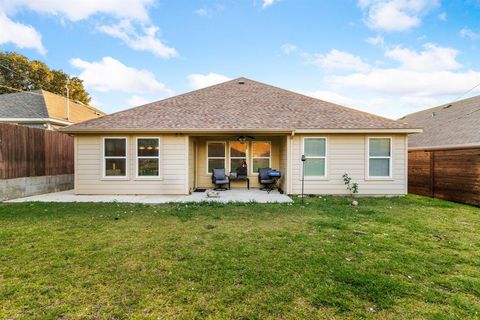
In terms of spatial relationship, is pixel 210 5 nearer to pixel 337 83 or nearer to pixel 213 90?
pixel 213 90

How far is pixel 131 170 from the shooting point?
9.57 meters

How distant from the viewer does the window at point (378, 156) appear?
9.62 metres

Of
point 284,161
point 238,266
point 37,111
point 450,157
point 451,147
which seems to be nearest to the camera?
point 238,266

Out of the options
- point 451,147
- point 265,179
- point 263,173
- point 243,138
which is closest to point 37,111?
point 243,138

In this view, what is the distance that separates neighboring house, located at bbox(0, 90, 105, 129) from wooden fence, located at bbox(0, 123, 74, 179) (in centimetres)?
303

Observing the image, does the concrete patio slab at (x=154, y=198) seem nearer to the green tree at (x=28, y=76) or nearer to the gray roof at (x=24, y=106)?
the gray roof at (x=24, y=106)

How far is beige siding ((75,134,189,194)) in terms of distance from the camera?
→ 9516mm

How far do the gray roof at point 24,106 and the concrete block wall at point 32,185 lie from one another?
14.7ft

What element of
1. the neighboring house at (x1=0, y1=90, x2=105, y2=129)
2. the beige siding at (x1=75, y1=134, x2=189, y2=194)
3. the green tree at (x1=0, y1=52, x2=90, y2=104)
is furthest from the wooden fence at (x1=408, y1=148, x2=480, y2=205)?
the green tree at (x1=0, y1=52, x2=90, y2=104)

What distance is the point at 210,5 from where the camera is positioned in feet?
40.5

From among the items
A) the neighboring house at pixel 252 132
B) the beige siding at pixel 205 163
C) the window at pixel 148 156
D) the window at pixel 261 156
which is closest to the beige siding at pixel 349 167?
the neighboring house at pixel 252 132

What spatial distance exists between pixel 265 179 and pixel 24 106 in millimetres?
13788

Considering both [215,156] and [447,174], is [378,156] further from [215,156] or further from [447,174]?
[215,156]

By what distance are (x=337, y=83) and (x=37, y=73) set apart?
93.2 feet
